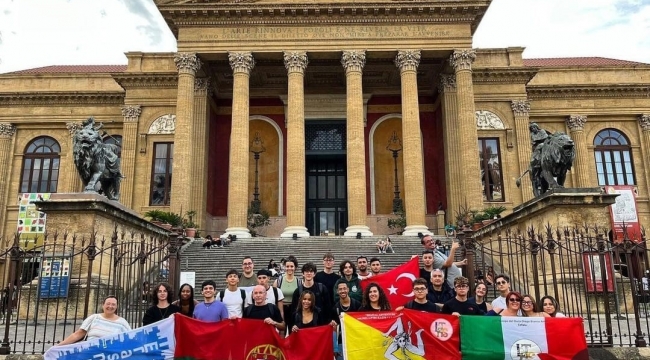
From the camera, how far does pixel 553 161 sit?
616 inches

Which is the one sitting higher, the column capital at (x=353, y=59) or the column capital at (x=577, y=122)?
the column capital at (x=353, y=59)

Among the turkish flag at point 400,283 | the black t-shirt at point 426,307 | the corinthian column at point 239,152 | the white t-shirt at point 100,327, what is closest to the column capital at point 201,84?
the corinthian column at point 239,152

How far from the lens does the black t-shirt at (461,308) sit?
7.03 meters

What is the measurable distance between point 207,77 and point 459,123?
1356 centimetres

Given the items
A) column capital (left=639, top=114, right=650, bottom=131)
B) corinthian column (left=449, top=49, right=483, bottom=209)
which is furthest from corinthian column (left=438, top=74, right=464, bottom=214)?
column capital (left=639, top=114, right=650, bottom=131)

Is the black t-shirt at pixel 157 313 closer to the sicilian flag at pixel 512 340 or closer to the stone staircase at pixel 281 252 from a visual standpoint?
the sicilian flag at pixel 512 340

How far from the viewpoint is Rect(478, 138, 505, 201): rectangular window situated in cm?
2989

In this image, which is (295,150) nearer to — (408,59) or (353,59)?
(353,59)

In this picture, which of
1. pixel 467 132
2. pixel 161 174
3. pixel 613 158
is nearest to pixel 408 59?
pixel 467 132

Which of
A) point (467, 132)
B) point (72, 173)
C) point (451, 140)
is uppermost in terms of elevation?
point (451, 140)

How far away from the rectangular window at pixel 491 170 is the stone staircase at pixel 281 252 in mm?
8581

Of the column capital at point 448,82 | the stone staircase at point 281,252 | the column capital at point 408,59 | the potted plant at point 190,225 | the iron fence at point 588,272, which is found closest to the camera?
the iron fence at point 588,272

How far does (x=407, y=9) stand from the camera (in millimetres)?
26562

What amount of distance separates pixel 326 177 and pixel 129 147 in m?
11.5
